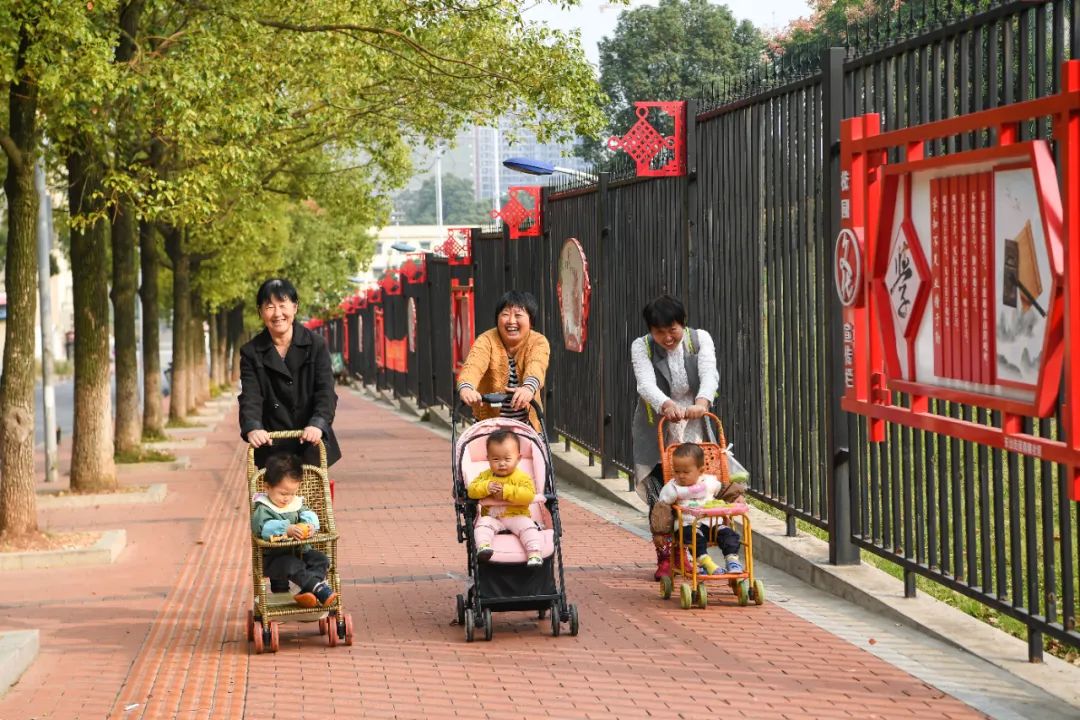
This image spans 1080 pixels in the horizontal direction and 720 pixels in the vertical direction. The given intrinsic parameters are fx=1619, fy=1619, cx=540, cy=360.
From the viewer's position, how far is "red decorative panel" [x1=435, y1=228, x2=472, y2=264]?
2408 centimetres

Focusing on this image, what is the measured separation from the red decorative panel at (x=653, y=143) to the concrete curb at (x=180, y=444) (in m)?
13.2

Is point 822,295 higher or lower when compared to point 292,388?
higher

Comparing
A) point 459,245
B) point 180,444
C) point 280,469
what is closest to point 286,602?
point 280,469

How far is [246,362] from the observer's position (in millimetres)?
8383

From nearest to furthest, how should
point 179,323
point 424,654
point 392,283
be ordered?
point 424,654 → point 179,323 → point 392,283

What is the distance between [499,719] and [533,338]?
3.03 m

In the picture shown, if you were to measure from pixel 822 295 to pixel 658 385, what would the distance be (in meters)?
1.07

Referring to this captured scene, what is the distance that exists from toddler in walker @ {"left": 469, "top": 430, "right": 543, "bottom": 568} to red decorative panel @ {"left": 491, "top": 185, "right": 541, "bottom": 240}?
9.79 m

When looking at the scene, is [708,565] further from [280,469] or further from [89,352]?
[89,352]

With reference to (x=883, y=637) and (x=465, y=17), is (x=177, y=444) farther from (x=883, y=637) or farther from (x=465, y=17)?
(x=883, y=637)

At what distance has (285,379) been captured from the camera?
835 cm

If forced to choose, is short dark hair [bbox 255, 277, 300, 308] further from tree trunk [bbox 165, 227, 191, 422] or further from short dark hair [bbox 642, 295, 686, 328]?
tree trunk [bbox 165, 227, 191, 422]

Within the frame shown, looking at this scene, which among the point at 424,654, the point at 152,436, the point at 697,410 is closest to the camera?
the point at 424,654

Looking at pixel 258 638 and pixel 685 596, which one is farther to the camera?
pixel 685 596
